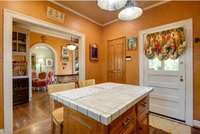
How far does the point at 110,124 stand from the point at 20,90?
4201 millimetres

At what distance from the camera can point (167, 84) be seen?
2762 millimetres

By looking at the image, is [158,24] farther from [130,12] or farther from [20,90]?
[20,90]

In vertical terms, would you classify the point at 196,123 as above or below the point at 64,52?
below

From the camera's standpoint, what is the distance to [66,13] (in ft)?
10.1

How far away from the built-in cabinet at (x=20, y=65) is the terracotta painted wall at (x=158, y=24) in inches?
113

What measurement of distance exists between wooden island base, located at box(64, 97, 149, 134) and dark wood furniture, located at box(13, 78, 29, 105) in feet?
11.6

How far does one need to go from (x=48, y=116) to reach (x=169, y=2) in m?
3.96

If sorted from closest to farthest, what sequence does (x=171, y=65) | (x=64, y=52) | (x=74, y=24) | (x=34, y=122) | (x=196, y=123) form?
(x=196, y=123)
(x=34, y=122)
(x=171, y=65)
(x=74, y=24)
(x=64, y=52)

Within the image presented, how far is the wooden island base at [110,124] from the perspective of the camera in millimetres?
912

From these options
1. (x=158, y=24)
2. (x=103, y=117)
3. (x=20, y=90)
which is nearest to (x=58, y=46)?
(x=20, y=90)

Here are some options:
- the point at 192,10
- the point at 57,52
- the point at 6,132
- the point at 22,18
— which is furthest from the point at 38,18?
the point at 57,52

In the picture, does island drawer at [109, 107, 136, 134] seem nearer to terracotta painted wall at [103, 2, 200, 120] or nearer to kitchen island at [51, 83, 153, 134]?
kitchen island at [51, 83, 153, 134]

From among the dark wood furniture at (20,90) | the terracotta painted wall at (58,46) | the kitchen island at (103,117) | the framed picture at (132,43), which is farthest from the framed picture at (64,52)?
the kitchen island at (103,117)

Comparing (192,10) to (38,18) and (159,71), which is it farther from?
(38,18)
